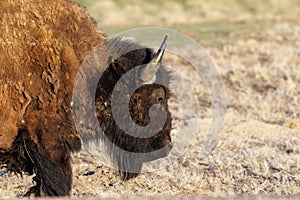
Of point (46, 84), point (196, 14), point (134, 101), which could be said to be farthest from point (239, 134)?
point (196, 14)

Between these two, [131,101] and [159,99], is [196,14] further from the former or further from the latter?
[131,101]

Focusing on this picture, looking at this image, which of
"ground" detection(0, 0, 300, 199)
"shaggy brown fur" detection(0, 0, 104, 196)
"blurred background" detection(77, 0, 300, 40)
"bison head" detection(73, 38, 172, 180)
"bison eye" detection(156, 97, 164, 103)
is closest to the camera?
"shaggy brown fur" detection(0, 0, 104, 196)

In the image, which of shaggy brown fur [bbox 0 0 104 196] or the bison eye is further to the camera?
the bison eye

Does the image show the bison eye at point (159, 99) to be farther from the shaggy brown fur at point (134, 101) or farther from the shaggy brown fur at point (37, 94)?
the shaggy brown fur at point (37, 94)

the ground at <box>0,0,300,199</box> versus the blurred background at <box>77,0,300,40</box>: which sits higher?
the blurred background at <box>77,0,300,40</box>

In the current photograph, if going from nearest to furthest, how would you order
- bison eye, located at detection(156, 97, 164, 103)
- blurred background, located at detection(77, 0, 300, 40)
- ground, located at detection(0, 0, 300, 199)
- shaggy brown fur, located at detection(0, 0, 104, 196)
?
1. shaggy brown fur, located at detection(0, 0, 104, 196)
2. bison eye, located at detection(156, 97, 164, 103)
3. ground, located at detection(0, 0, 300, 199)
4. blurred background, located at detection(77, 0, 300, 40)

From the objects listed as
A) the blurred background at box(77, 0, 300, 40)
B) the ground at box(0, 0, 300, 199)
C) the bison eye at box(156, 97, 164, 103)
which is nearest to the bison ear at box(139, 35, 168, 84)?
the bison eye at box(156, 97, 164, 103)

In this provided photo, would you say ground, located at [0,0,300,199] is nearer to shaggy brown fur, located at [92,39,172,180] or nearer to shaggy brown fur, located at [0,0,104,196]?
shaggy brown fur, located at [92,39,172,180]

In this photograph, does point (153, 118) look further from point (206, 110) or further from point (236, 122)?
point (206, 110)

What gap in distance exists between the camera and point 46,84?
22.7 feet

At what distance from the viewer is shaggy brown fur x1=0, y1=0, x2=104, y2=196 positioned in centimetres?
684

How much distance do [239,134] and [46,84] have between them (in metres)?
5.15

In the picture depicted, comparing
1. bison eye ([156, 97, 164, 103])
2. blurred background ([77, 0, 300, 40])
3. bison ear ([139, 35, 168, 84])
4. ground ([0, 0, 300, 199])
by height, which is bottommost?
ground ([0, 0, 300, 199])

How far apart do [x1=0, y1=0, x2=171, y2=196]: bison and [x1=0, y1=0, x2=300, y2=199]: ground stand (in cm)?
89
